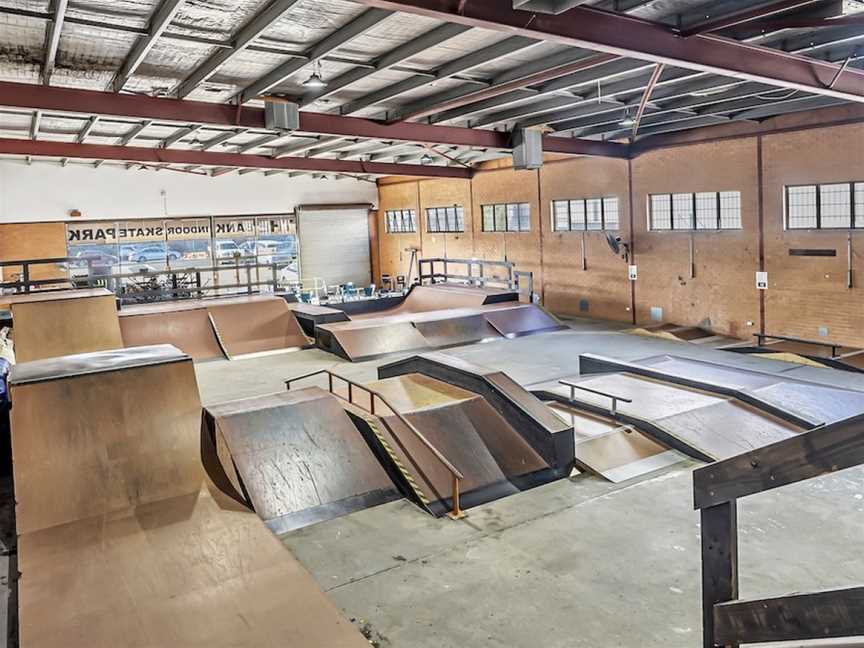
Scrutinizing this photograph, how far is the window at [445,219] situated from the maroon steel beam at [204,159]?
1402mm

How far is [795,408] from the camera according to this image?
Answer: 703 centimetres

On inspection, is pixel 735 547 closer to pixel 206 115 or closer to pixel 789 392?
pixel 789 392

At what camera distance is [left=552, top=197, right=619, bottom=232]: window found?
50.4ft

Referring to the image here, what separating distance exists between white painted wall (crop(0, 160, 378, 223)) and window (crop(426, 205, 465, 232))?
3387mm

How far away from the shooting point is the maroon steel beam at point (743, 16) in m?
5.74

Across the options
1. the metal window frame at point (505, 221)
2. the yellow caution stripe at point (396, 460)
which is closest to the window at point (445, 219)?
the metal window frame at point (505, 221)

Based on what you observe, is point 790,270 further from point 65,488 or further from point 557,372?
point 65,488

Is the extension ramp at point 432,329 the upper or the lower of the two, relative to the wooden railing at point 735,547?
lower

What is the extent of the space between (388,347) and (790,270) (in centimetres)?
702

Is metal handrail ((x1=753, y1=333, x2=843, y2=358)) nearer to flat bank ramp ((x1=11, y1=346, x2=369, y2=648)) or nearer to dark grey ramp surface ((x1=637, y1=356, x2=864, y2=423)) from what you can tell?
dark grey ramp surface ((x1=637, y1=356, x2=864, y2=423))

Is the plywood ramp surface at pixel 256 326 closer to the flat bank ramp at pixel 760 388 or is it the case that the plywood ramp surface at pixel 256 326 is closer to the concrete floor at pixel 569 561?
the flat bank ramp at pixel 760 388

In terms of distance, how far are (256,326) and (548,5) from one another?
972 centimetres

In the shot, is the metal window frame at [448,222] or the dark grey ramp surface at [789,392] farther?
the metal window frame at [448,222]

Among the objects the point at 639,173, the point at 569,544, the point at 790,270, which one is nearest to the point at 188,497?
the point at 569,544
